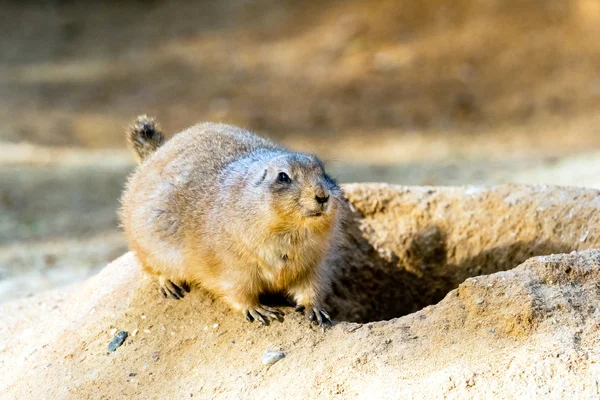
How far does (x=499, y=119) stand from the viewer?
13742 mm

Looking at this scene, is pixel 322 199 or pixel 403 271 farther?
pixel 403 271

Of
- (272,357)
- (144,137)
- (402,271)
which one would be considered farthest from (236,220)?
(402,271)

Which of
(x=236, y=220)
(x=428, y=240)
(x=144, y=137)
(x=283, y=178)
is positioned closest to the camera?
(x=283, y=178)

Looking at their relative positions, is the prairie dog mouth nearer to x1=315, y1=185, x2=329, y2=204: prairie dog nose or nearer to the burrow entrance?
x1=315, y1=185, x2=329, y2=204: prairie dog nose

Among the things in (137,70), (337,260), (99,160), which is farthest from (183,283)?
(137,70)

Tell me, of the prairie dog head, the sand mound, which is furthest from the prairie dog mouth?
the sand mound

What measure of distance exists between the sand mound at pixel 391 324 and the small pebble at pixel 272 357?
0.11 feet


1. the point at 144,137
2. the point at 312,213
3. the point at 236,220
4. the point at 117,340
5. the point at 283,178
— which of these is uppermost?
the point at 144,137

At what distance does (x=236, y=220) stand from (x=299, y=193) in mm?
498

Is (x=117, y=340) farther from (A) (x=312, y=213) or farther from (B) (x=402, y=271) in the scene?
(B) (x=402, y=271)

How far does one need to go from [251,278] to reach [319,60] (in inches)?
441

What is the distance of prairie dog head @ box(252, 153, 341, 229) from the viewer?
4.29 meters

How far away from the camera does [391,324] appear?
4.27 meters

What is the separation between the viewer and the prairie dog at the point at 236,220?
14.5 ft
